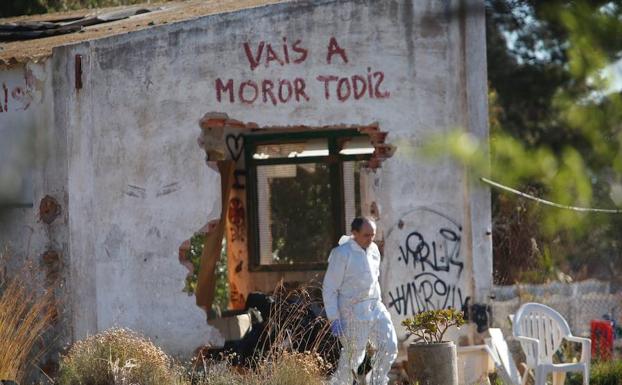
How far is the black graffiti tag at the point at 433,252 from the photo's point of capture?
12.2 meters

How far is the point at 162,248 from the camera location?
12211 millimetres

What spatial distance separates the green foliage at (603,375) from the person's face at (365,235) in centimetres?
309

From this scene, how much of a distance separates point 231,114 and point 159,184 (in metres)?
1.08

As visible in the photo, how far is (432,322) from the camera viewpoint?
430 inches

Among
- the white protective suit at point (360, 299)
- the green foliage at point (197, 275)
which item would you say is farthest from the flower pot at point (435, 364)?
the green foliage at point (197, 275)

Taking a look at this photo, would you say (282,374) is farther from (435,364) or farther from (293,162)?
(293,162)

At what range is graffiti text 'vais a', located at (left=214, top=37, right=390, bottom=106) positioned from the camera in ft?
39.9

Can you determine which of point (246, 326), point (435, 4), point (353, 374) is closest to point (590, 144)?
point (353, 374)

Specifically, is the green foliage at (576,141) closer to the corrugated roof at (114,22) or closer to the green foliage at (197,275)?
the green foliage at (197,275)

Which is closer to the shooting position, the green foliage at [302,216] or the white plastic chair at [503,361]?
the white plastic chair at [503,361]

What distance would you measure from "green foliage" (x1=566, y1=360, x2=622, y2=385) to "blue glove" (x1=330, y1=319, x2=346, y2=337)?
10.4 feet

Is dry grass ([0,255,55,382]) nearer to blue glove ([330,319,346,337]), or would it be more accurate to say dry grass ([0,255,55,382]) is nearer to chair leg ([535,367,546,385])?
blue glove ([330,319,346,337])

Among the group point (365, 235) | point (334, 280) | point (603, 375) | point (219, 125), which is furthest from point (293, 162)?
point (603, 375)

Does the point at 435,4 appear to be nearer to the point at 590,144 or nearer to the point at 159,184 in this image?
the point at 159,184
